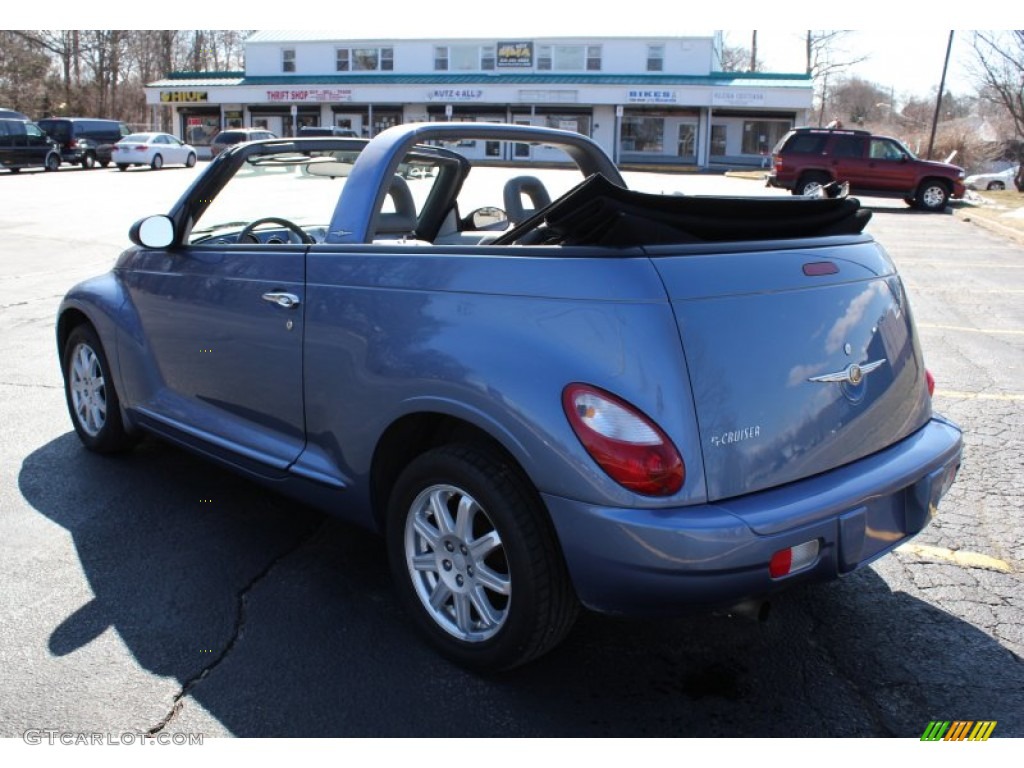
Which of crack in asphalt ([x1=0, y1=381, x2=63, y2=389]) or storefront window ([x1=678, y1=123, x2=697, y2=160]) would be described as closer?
crack in asphalt ([x1=0, y1=381, x2=63, y2=389])

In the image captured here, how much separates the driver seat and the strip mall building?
136 ft

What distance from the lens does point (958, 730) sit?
2.61 metres

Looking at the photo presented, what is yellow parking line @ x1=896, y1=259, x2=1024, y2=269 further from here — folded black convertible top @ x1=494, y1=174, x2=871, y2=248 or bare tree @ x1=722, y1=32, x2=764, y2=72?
bare tree @ x1=722, y1=32, x2=764, y2=72

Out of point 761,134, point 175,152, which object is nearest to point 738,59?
point 761,134

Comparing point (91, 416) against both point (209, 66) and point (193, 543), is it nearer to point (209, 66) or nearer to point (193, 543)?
point (193, 543)

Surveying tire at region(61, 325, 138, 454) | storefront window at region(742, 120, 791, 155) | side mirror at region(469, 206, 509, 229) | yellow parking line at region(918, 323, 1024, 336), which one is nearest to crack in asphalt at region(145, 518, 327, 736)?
tire at region(61, 325, 138, 454)

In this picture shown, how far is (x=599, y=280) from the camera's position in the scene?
251cm

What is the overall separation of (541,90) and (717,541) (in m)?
48.4

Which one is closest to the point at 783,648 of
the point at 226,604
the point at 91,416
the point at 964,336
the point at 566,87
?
the point at 226,604

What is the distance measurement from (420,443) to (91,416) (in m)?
2.63

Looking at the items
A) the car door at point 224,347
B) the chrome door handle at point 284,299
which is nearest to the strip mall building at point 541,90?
the car door at point 224,347

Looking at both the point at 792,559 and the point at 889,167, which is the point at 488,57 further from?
the point at 792,559

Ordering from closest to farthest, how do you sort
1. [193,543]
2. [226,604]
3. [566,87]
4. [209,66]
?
[226,604]
[193,543]
[566,87]
[209,66]

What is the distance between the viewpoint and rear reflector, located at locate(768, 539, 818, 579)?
2465 millimetres
